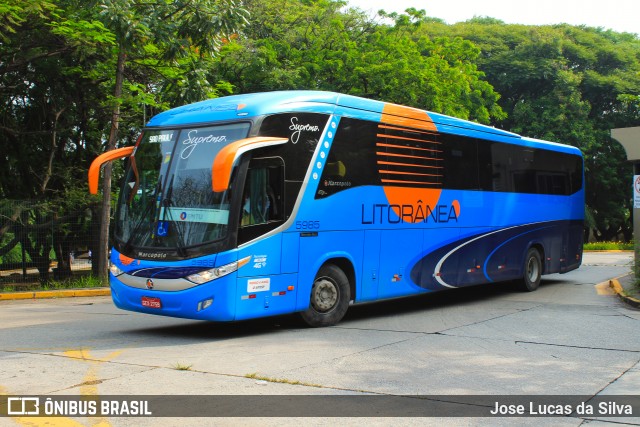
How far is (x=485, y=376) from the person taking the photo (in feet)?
25.6

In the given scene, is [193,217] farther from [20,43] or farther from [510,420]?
[20,43]

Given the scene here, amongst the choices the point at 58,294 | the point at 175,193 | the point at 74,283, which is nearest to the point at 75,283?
the point at 74,283

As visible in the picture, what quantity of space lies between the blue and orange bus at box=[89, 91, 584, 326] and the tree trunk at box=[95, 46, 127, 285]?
9.50 metres

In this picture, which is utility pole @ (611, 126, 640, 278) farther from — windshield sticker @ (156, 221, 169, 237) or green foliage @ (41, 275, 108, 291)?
A: green foliage @ (41, 275, 108, 291)

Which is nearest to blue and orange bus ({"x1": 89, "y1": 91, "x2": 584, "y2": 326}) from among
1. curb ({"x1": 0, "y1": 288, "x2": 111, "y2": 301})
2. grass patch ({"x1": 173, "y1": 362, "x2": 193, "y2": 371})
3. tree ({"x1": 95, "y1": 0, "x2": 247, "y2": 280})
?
grass patch ({"x1": 173, "y1": 362, "x2": 193, "y2": 371})

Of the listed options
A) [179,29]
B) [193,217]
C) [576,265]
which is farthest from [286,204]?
[576,265]

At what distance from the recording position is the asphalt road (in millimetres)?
7152

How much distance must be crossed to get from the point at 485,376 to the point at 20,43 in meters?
17.6

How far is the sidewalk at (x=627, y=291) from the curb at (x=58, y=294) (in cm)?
1274

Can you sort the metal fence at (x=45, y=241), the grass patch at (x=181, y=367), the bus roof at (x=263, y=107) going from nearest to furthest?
the grass patch at (x=181, y=367) → the bus roof at (x=263, y=107) → the metal fence at (x=45, y=241)

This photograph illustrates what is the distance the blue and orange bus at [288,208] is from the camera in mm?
10109

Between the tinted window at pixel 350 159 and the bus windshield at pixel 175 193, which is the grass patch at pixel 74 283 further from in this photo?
the tinted window at pixel 350 159

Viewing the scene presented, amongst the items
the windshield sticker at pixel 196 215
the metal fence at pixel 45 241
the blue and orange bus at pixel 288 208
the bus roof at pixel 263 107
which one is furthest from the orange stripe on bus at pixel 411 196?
the metal fence at pixel 45 241

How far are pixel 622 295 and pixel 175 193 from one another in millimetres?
9877
